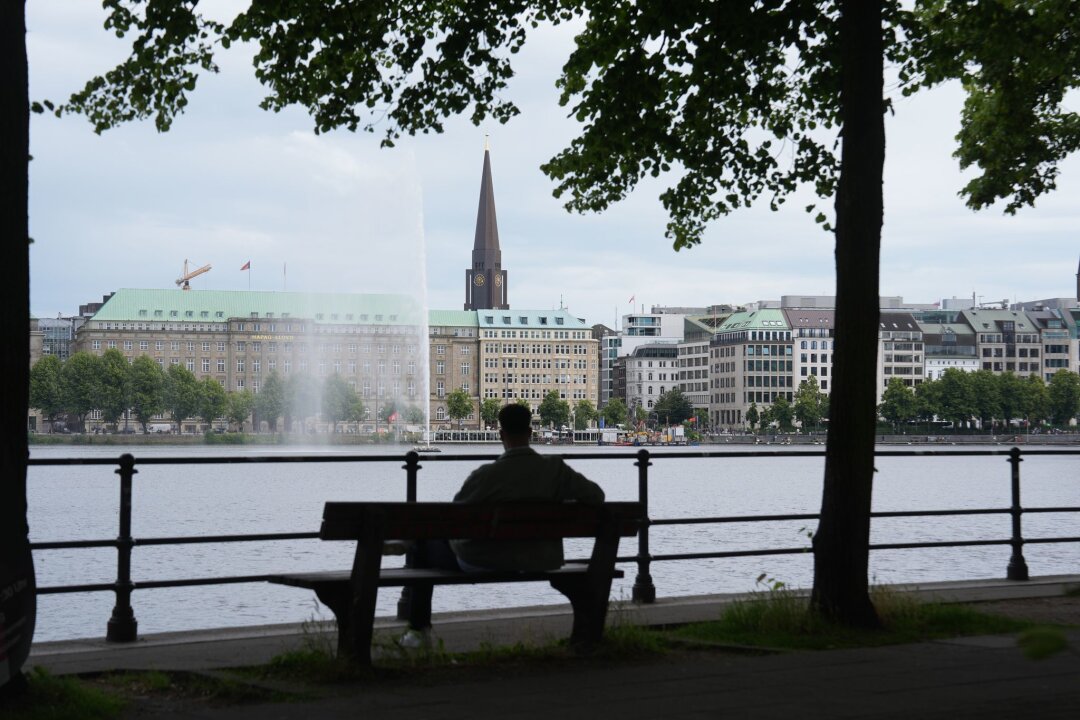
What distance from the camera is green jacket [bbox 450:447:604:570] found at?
752cm

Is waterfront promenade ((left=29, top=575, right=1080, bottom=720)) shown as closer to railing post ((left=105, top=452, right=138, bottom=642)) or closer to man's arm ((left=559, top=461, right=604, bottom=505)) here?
railing post ((left=105, top=452, right=138, bottom=642))

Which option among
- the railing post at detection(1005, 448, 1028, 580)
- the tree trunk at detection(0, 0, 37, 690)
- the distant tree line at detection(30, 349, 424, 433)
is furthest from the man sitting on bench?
the distant tree line at detection(30, 349, 424, 433)

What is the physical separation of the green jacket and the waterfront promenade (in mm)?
569

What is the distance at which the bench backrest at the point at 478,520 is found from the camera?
22.6 ft

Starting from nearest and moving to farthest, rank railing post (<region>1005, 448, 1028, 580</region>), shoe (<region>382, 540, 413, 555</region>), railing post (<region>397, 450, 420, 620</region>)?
shoe (<region>382, 540, 413, 555</region>) → railing post (<region>397, 450, 420, 620</region>) → railing post (<region>1005, 448, 1028, 580</region>)

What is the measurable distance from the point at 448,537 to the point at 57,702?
6.33ft

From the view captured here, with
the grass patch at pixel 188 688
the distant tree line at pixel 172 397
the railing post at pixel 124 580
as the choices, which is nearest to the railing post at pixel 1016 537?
the railing post at pixel 124 580

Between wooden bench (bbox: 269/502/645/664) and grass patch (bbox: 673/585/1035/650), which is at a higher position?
wooden bench (bbox: 269/502/645/664)

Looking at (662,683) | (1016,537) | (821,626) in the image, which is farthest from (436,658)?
(1016,537)

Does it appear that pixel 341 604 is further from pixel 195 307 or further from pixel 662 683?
pixel 195 307

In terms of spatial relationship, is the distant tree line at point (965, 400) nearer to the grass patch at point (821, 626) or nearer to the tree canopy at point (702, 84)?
the tree canopy at point (702, 84)

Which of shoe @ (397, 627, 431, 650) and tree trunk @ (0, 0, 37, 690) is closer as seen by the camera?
tree trunk @ (0, 0, 37, 690)

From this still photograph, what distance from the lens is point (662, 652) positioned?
815 centimetres

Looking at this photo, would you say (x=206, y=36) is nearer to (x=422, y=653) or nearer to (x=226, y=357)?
(x=422, y=653)
